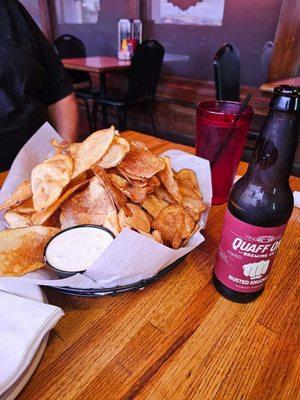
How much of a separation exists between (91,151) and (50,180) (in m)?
0.12

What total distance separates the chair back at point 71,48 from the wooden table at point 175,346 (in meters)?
4.04

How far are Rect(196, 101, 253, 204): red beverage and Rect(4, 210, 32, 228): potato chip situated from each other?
0.52 meters

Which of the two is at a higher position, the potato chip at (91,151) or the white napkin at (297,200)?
the potato chip at (91,151)

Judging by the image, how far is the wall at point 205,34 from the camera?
2730mm

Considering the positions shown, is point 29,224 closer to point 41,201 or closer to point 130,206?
point 41,201

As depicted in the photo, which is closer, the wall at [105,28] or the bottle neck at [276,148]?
the bottle neck at [276,148]

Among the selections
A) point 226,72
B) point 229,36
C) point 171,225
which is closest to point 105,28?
point 229,36

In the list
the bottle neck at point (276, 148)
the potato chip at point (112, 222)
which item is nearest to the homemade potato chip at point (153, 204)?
the potato chip at point (112, 222)

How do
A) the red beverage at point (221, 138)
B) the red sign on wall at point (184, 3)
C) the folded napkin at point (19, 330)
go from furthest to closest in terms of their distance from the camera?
the red sign on wall at point (184, 3), the red beverage at point (221, 138), the folded napkin at point (19, 330)

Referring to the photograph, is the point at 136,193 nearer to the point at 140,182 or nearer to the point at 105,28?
the point at 140,182

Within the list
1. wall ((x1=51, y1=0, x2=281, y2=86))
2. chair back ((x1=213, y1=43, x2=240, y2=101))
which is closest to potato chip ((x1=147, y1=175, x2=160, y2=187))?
chair back ((x1=213, y1=43, x2=240, y2=101))

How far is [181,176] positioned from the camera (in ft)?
2.48

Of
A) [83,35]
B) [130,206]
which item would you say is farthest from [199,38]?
[130,206]

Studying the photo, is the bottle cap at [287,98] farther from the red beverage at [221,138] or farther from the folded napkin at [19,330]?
the folded napkin at [19,330]
